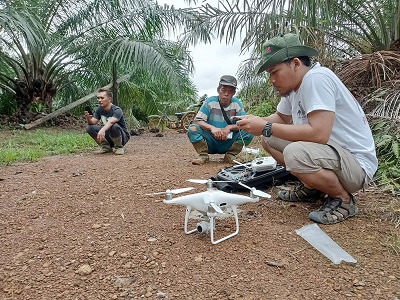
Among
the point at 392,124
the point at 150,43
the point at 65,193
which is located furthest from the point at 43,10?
the point at 392,124

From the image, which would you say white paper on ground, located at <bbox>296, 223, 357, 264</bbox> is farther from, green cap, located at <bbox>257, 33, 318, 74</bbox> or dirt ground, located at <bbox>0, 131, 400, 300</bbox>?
green cap, located at <bbox>257, 33, 318, 74</bbox>

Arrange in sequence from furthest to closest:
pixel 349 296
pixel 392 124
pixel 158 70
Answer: pixel 158 70
pixel 392 124
pixel 349 296

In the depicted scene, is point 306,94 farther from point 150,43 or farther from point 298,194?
point 150,43

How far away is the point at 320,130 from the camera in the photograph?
6.11 feet

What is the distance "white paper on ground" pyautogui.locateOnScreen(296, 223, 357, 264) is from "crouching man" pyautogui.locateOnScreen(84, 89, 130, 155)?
310 cm

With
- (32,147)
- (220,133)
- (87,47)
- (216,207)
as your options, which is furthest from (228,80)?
(87,47)

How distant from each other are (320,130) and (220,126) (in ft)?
5.94

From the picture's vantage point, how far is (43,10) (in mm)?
7750

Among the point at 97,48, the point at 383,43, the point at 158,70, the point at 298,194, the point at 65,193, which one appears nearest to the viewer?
the point at 298,194

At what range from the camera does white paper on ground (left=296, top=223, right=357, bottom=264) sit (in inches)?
64.7

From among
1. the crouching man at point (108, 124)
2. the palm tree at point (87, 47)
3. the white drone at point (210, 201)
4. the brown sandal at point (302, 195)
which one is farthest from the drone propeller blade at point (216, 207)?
the palm tree at point (87, 47)

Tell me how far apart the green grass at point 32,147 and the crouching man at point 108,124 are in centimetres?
64

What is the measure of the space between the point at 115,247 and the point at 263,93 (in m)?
4.81

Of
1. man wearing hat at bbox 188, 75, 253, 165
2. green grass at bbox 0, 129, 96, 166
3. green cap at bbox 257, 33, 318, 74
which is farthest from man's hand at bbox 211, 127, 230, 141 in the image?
green grass at bbox 0, 129, 96, 166
